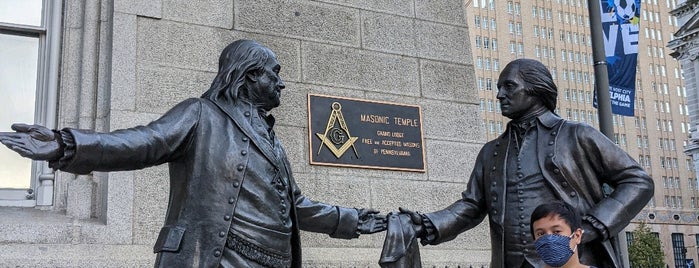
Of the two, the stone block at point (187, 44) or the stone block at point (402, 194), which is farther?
the stone block at point (402, 194)

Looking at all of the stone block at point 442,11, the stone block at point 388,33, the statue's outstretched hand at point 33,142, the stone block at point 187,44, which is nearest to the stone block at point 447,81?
the stone block at point 388,33

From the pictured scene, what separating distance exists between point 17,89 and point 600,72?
6.43 meters

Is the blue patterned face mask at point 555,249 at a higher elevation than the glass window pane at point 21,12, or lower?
lower

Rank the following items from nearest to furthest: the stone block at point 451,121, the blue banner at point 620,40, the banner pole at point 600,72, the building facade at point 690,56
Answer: the stone block at point 451,121
the banner pole at point 600,72
the blue banner at point 620,40
the building facade at point 690,56

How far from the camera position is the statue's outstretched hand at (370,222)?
5098 millimetres

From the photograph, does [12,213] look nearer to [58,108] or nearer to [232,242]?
[58,108]

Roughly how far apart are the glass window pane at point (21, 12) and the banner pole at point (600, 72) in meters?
6.12

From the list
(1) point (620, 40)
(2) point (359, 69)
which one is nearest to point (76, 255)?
(2) point (359, 69)

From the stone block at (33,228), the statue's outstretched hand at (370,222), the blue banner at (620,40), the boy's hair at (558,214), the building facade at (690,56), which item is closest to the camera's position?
the boy's hair at (558,214)

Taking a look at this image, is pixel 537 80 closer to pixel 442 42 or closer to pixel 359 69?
pixel 359 69

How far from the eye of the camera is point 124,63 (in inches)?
282

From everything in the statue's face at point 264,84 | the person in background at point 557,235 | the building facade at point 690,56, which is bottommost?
the person in background at point 557,235

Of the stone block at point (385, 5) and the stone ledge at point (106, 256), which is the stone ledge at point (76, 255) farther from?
the stone block at point (385, 5)

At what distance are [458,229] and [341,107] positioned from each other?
294cm
